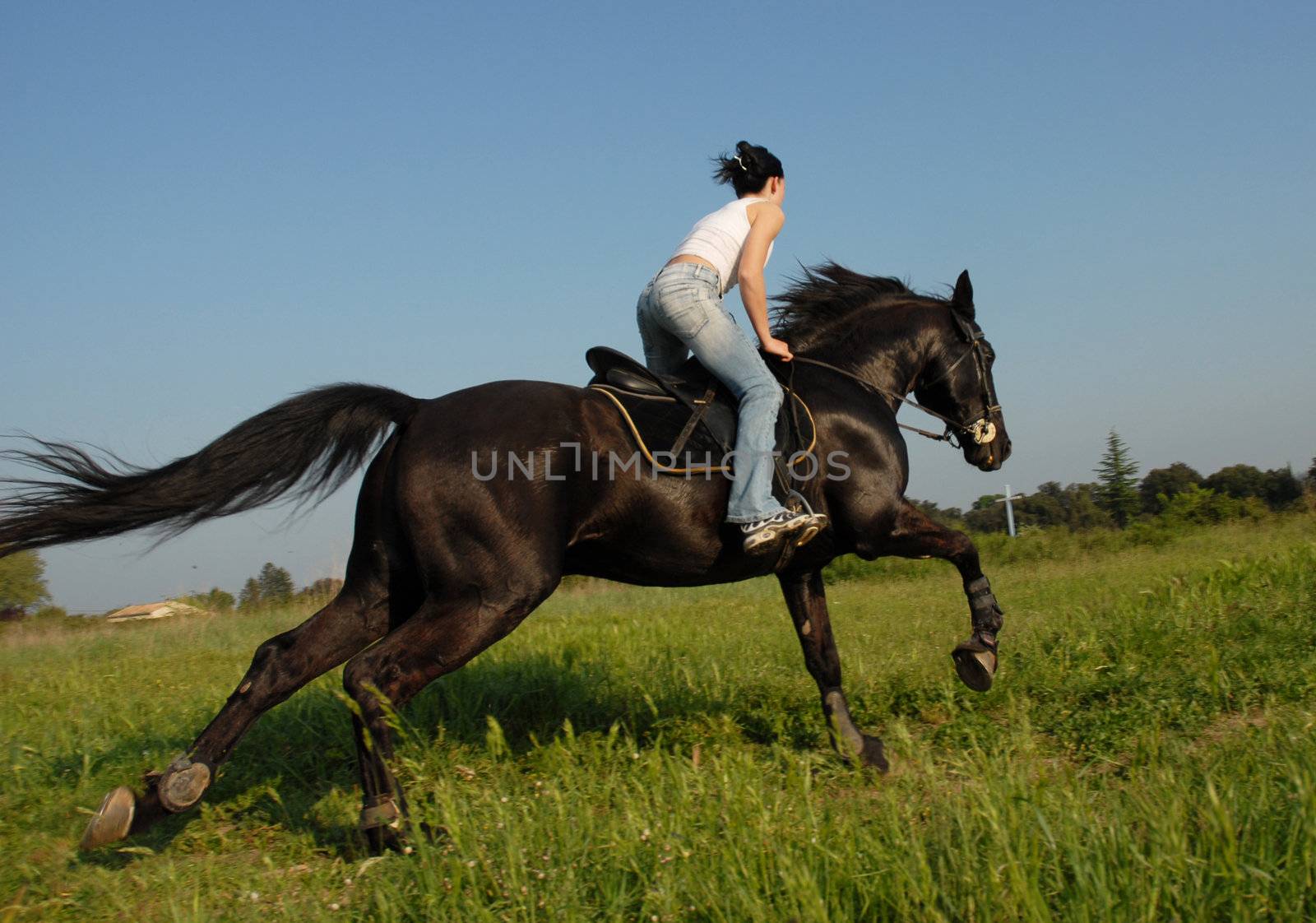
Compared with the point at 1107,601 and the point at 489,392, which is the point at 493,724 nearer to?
the point at 489,392

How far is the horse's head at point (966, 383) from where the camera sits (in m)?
5.71

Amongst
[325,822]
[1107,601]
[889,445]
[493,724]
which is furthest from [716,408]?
[1107,601]

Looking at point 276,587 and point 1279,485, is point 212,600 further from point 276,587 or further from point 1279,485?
point 1279,485

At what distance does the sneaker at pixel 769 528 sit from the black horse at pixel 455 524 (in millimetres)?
158

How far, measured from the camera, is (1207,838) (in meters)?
2.53

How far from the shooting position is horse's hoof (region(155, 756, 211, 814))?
12.3 ft

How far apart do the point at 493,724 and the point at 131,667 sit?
6.26 m

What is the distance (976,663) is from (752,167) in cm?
272

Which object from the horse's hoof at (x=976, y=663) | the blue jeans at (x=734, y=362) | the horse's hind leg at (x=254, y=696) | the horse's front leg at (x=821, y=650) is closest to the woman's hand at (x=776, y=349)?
the blue jeans at (x=734, y=362)

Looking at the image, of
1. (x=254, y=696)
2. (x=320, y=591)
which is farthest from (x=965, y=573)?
(x=320, y=591)

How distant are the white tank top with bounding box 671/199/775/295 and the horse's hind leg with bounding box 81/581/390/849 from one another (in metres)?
2.16

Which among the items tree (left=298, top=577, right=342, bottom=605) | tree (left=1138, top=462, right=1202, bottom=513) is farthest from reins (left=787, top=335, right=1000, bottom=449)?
tree (left=1138, top=462, right=1202, bottom=513)

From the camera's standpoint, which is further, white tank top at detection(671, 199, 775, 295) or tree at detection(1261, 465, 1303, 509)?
tree at detection(1261, 465, 1303, 509)

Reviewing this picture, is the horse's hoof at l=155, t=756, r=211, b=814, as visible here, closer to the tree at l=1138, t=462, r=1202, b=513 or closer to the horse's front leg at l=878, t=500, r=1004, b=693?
the horse's front leg at l=878, t=500, r=1004, b=693
